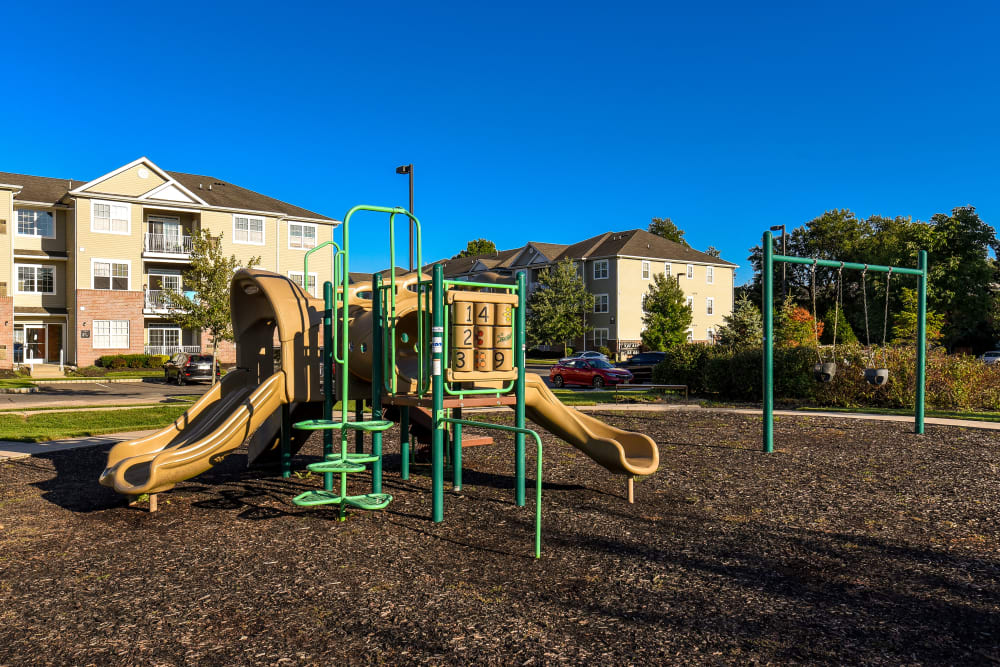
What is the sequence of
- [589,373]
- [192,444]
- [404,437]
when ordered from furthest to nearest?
[589,373] → [404,437] → [192,444]

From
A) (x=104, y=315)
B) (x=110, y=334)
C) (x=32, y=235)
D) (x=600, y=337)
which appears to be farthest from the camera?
(x=600, y=337)

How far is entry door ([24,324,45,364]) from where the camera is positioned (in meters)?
40.1

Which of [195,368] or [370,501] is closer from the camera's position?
[370,501]

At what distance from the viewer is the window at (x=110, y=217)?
3969cm

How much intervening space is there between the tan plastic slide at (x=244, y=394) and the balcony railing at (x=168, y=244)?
35.3m

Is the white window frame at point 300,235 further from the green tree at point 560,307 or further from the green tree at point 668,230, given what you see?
the green tree at point 668,230

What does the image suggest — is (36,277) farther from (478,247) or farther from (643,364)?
(478,247)

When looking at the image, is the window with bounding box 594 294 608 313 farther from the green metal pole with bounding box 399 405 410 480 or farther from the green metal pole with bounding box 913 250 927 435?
the green metal pole with bounding box 399 405 410 480

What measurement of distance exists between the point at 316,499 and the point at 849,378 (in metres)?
16.6

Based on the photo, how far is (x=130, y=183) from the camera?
40.6 meters

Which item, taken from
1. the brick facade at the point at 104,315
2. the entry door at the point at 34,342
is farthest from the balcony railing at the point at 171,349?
the entry door at the point at 34,342

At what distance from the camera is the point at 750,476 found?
9289 millimetres

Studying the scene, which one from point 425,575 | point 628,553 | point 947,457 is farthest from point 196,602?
point 947,457

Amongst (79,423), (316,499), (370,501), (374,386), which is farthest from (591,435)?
(79,423)
